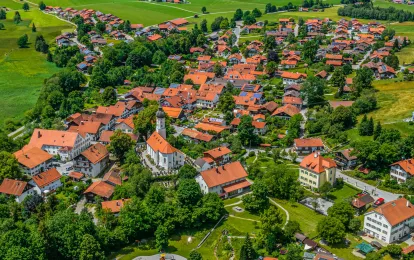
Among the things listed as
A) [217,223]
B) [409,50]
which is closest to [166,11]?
[409,50]

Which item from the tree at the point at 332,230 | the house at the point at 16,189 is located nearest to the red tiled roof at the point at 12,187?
the house at the point at 16,189

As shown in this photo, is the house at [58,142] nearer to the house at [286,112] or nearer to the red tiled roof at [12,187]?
the red tiled roof at [12,187]

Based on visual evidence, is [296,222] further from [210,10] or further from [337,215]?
[210,10]

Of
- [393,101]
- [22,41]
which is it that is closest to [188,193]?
[393,101]

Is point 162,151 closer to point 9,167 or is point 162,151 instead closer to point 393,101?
point 9,167

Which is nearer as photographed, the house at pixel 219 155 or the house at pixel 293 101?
the house at pixel 219 155

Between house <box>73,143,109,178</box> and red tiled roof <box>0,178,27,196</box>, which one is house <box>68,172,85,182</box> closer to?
house <box>73,143,109,178</box>
